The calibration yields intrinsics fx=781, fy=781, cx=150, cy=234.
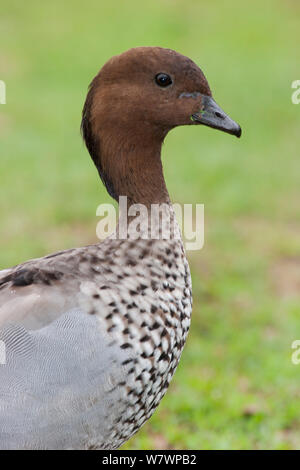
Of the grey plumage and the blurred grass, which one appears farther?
the blurred grass

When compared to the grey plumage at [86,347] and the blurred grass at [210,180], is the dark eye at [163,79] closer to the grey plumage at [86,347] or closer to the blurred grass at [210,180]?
the grey plumage at [86,347]

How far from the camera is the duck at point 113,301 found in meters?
1.97

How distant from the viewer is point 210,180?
21.7 feet

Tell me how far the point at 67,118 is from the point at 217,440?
5599 millimetres

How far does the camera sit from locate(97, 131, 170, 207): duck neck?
228 cm

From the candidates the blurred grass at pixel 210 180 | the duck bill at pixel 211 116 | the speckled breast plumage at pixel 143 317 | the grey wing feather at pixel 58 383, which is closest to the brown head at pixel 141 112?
the duck bill at pixel 211 116

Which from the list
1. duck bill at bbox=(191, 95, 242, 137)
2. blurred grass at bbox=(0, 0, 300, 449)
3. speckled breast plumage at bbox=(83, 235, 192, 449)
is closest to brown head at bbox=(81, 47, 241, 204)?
duck bill at bbox=(191, 95, 242, 137)

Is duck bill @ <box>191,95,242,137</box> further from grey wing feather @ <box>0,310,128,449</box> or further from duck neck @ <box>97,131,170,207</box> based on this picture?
grey wing feather @ <box>0,310,128,449</box>

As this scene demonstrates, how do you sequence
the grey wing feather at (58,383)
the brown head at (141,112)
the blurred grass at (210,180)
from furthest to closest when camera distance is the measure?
the blurred grass at (210,180), the brown head at (141,112), the grey wing feather at (58,383)

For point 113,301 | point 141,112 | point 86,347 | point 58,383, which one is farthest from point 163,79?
point 58,383

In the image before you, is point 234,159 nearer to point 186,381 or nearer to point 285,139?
point 285,139

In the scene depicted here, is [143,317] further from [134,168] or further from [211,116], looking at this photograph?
[211,116]

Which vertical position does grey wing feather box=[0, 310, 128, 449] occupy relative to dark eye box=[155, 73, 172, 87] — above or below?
below
